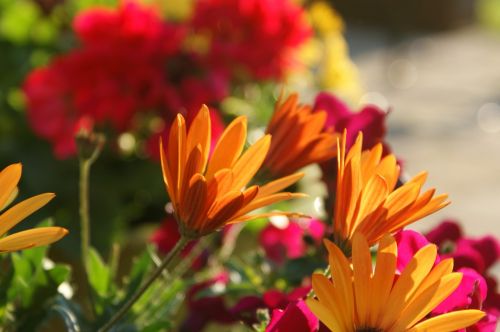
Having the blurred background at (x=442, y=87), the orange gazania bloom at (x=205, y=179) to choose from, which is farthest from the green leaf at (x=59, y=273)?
the blurred background at (x=442, y=87)

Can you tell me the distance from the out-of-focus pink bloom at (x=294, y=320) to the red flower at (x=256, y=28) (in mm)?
718

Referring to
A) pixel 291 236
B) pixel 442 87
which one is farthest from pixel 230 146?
pixel 442 87

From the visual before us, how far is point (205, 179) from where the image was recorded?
0.36m

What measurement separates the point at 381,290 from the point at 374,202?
0.04 m

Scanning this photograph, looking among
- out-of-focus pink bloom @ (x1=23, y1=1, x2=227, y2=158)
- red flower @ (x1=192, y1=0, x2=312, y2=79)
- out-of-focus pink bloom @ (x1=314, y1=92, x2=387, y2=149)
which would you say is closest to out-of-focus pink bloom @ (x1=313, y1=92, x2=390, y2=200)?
out-of-focus pink bloom @ (x1=314, y1=92, x2=387, y2=149)

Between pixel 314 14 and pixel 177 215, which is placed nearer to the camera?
pixel 177 215

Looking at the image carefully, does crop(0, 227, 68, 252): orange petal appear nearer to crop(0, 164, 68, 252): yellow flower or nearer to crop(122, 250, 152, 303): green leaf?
crop(0, 164, 68, 252): yellow flower

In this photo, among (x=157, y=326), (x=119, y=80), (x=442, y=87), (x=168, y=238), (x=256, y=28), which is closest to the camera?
(x=157, y=326)

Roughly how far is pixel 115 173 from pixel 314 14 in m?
0.50

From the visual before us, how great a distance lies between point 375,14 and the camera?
5.54 meters

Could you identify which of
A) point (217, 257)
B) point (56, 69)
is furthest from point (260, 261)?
point (56, 69)

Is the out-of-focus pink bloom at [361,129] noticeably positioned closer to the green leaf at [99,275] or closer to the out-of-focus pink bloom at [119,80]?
the green leaf at [99,275]

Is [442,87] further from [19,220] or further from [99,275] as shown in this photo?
[19,220]

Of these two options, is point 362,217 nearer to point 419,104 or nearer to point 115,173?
point 115,173
